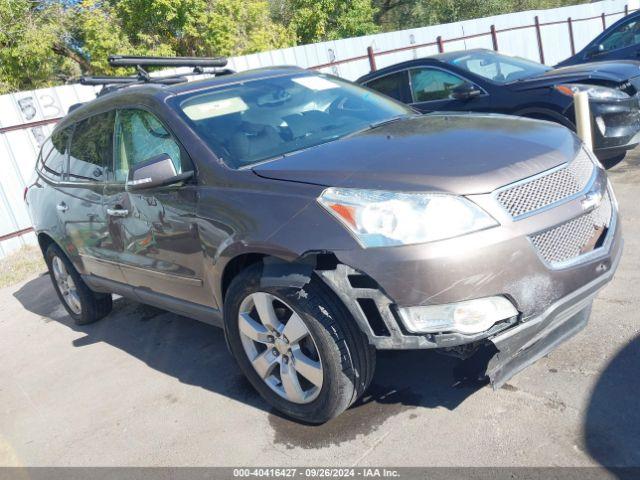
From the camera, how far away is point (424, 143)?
313cm

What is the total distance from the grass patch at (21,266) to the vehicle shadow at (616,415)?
22.5 feet

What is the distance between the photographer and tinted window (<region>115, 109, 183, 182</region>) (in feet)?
12.1

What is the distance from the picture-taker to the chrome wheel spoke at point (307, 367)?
2.95m

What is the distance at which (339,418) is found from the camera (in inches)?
126

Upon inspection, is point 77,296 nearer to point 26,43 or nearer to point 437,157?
point 437,157

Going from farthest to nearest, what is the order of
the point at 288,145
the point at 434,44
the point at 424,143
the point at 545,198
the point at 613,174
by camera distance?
the point at 434,44 < the point at 613,174 < the point at 288,145 < the point at 424,143 < the point at 545,198

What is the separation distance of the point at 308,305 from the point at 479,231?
81 centimetres

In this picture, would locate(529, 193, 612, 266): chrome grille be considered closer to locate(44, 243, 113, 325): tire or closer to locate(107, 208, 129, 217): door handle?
locate(107, 208, 129, 217): door handle

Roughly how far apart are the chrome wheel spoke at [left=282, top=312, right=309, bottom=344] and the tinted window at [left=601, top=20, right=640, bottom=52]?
A: 29.4ft

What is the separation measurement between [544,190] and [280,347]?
4.76 ft

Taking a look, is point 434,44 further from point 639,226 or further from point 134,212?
point 134,212

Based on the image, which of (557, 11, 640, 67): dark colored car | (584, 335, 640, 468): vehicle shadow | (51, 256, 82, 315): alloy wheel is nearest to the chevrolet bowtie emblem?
(584, 335, 640, 468): vehicle shadow

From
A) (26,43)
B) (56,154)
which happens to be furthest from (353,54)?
(56,154)

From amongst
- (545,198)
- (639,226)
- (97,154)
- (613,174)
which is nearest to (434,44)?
(613,174)
